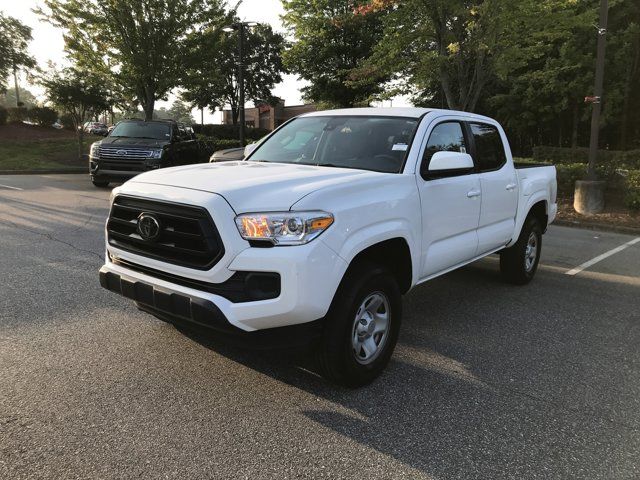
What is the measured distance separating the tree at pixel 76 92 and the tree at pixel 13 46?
12678 mm

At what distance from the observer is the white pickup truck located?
115 inches

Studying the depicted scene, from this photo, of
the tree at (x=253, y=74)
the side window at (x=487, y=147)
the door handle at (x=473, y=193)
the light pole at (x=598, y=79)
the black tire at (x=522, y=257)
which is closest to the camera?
the door handle at (x=473, y=193)

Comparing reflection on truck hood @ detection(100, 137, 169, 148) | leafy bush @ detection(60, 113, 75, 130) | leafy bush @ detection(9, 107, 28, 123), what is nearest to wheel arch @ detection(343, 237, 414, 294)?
reflection on truck hood @ detection(100, 137, 169, 148)

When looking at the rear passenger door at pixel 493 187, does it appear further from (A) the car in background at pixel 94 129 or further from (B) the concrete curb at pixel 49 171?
(A) the car in background at pixel 94 129

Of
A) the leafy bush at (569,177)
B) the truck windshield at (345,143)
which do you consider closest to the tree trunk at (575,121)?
the leafy bush at (569,177)

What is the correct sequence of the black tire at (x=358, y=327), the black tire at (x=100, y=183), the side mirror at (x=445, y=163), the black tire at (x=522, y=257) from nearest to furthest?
the black tire at (x=358, y=327)
the side mirror at (x=445, y=163)
the black tire at (x=522, y=257)
the black tire at (x=100, y=183)

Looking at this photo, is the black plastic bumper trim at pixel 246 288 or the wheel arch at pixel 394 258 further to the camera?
the wheel arch at pixel 394 258

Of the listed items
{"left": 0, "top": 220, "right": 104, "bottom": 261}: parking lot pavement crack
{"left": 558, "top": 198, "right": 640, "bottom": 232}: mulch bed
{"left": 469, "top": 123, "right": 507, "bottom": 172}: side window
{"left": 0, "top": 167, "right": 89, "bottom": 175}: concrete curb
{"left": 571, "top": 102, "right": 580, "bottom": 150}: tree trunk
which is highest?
{"left": 571, "top": 102, "right": 580, "bottom": 150}: tree trunk

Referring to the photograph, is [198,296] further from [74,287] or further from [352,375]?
[74,287]

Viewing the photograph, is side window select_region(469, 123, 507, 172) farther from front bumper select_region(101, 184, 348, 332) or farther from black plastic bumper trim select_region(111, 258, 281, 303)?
black plastic bumper trim select_region(111, 258, 281, 303)

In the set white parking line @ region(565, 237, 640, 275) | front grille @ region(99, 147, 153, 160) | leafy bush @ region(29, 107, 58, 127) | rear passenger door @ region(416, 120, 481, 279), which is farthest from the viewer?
leafy bush @ region(29, 107, 58, 127)

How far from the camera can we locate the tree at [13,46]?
31469mm

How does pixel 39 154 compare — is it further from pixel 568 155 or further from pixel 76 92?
pixel 568 155

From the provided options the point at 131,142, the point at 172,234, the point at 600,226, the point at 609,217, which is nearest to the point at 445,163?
the point at 172,234
